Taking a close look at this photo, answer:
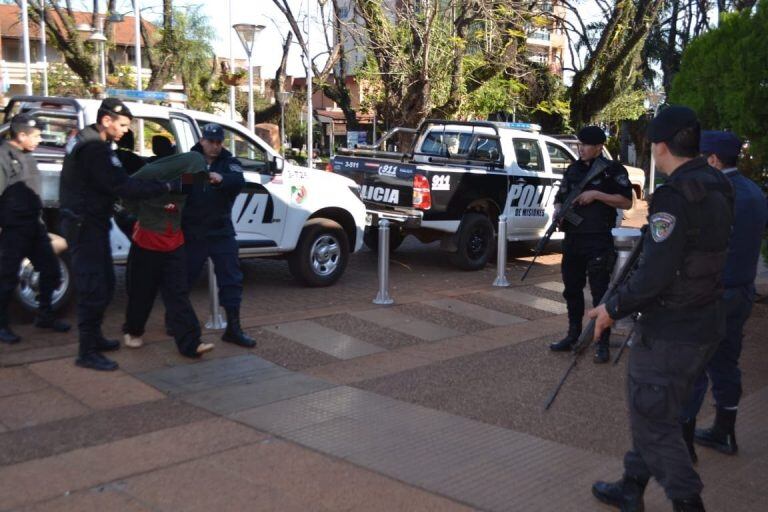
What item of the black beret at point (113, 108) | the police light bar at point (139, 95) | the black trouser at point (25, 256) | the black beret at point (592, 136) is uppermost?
the police light bar at point (139, 95)

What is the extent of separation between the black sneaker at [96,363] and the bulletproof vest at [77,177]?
110 cm

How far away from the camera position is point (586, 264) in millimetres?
7016

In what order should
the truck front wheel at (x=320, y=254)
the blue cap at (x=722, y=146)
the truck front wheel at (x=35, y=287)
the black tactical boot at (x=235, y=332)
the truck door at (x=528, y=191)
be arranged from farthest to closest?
the truck door at (x=528, y=191) → the truck front wheel at (x=320, y=254) → the truck front wheel at (x=35, y=287) → the black tactical boot at (x=235, y=332) → the blue cap at (x=722, y=146)

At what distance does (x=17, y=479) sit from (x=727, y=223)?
377cm

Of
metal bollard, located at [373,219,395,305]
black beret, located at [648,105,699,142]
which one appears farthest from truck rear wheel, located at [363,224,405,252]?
black beret, located at [648,105,699,142]

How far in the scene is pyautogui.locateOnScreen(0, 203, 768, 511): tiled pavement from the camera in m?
4.31

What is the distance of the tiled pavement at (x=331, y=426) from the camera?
4.31 meters

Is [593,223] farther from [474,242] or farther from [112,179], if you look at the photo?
[474,242]

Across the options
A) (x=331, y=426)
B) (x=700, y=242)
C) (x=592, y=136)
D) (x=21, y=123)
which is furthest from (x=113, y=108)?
(x=700, y=242)

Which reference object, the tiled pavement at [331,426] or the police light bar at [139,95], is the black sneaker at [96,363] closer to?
the tiled pavement at [331,426]

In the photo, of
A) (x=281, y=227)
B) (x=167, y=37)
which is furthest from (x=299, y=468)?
(x=167, y=37)

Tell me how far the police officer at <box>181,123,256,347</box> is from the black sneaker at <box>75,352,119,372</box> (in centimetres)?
101

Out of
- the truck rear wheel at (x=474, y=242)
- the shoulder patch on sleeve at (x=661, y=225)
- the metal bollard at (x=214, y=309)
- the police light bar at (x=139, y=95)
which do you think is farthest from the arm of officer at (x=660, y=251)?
the truck rear wheel at (x=474, y=242)

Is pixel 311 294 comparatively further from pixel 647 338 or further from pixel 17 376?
pixel 647 338
